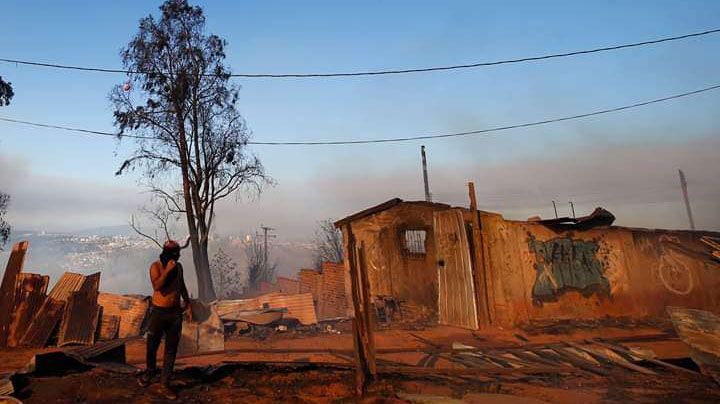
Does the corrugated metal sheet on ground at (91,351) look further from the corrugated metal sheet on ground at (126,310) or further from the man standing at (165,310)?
the corrugated metal sheet on ground at (126,310)

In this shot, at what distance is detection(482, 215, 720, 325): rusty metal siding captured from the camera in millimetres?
11422

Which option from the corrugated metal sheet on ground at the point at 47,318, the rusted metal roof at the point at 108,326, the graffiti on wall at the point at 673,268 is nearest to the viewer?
the corrugated metal sheet on ground at the point at 47,318

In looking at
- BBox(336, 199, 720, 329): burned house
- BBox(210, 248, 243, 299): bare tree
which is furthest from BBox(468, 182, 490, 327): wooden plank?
BBox(210, 248, 243, 299): bare tree

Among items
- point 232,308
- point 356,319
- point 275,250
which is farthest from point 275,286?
point 275,250

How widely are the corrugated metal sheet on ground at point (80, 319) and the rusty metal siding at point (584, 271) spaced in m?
12.1

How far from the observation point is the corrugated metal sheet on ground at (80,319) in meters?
10.2

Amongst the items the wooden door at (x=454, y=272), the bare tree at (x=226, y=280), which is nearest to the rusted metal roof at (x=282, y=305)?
the wooden door at (x=454, y=272)

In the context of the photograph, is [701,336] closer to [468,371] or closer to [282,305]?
[468,371]

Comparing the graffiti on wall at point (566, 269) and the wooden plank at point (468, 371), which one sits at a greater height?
the graffiti on wall at point (566, 269)

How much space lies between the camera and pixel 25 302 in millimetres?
10289

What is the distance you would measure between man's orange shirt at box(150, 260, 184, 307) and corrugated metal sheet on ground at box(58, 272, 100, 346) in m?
7.43

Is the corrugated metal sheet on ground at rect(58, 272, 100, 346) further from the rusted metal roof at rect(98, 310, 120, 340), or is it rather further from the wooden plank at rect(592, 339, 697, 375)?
the wooden plank at rect(592, 339, 697, 375)

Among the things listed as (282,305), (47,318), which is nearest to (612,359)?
(282,305)

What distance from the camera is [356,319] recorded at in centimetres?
529
